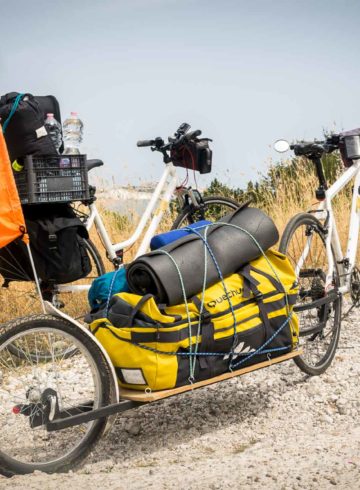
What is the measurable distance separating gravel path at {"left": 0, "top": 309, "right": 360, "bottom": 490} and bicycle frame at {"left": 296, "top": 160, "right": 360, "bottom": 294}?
0.58 metres

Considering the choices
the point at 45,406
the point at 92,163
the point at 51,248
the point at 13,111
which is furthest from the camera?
the point at 92,163

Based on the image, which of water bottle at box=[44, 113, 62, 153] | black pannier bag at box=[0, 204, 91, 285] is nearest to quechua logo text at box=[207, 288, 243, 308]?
black pannier bag at box=[0, 204, 91, 285]

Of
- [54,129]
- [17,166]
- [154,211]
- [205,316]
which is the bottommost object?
[205,316]

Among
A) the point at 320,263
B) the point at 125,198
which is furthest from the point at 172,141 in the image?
the point at 125,198

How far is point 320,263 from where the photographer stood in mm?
5570

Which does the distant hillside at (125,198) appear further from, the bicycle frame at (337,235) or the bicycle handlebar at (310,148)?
the bicycle handlebar at (310,148)

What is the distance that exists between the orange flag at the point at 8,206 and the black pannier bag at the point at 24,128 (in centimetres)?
91

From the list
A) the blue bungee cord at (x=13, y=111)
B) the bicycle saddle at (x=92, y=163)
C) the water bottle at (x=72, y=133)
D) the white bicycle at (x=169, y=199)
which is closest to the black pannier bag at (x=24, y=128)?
the blue bungee cord at (x=13, y=111)

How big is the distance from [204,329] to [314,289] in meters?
1.48

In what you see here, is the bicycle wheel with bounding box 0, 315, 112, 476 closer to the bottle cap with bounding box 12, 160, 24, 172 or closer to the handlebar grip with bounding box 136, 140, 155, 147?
the bottle cap with bounding box 12, 160, 24, 172

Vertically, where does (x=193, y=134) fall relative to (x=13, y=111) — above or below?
below

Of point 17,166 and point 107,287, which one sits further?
point 17,166

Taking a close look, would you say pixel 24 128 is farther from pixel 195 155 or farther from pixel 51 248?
pixel 195 155

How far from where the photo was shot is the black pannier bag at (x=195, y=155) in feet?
20.9
